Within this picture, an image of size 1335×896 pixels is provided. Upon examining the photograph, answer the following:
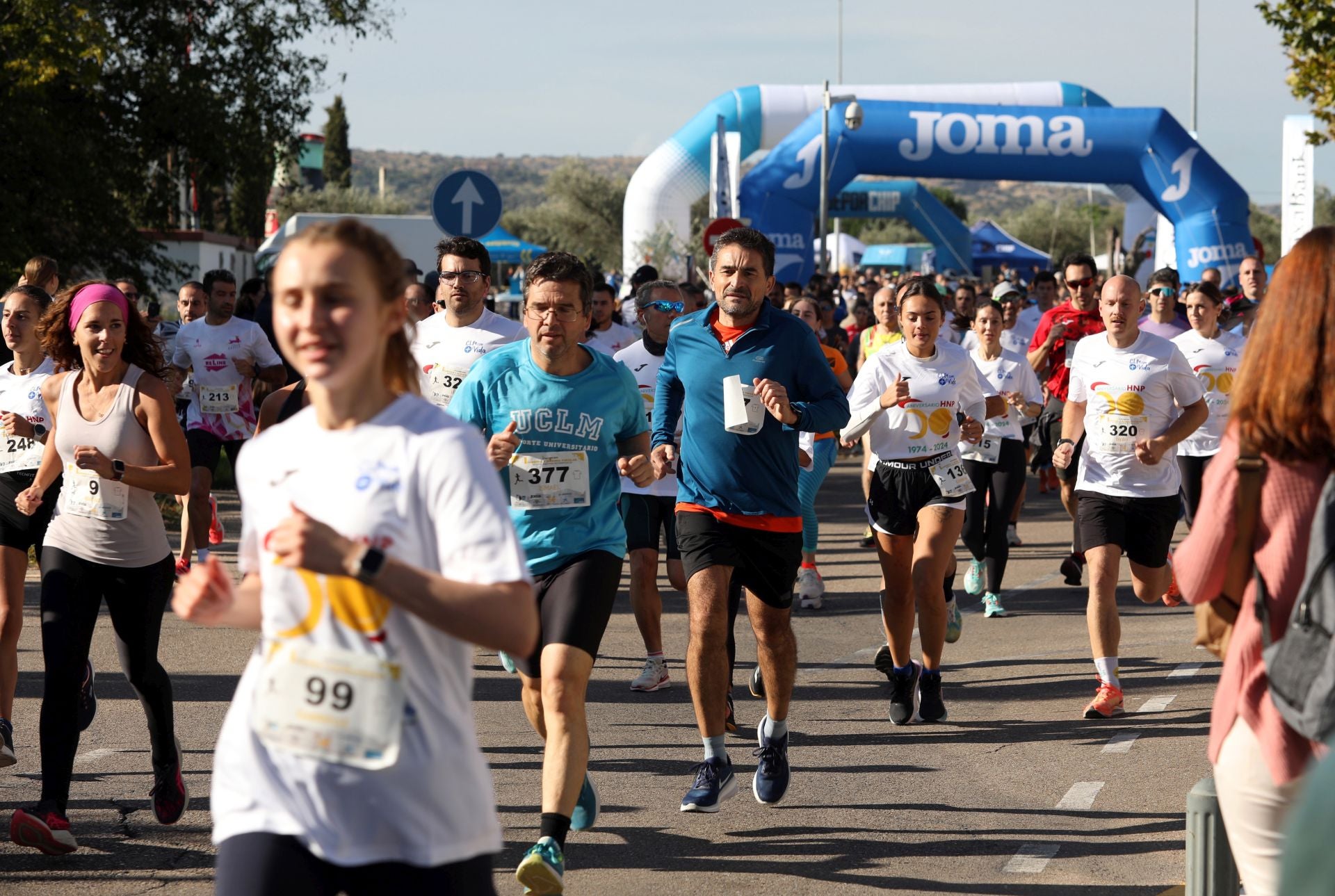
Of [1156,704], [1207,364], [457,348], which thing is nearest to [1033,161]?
[1207,364]

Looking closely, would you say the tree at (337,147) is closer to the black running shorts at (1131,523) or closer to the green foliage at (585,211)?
the green foliage at (585,211)

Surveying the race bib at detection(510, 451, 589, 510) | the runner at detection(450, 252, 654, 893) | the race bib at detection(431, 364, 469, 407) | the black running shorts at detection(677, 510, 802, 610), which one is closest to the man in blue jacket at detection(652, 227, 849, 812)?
the black running shorts at detection(677, 510, 802, 610)

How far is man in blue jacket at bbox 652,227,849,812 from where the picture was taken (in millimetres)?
6195

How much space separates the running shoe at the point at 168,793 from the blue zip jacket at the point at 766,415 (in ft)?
6.90

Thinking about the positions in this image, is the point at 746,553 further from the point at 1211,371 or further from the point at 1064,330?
the point at 1064,330

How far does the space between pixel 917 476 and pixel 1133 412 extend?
1195 mm

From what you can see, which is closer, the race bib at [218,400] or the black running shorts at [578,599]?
the black running shorts at [578,599]

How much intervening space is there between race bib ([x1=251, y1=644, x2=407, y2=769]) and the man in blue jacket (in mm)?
3375

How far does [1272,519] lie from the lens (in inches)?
122

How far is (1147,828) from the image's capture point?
591 cm

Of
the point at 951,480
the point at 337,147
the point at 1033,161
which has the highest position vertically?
the point at 337,147

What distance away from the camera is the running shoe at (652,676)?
27.3 ft

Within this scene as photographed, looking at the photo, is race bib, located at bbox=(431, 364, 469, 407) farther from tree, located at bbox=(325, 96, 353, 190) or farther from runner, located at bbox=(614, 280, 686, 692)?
tree, located at bbox=(325, 96, 353, 190)

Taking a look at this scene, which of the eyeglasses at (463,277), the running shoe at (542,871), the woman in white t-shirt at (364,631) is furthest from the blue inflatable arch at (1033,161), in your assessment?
the woman in white t-shirt at (364,631)
